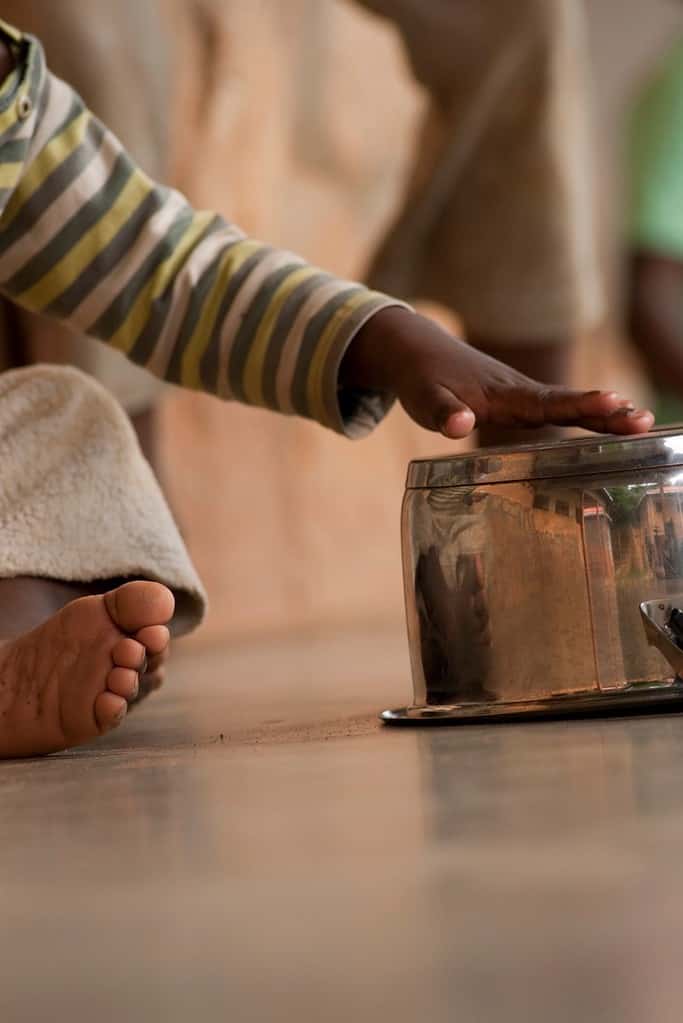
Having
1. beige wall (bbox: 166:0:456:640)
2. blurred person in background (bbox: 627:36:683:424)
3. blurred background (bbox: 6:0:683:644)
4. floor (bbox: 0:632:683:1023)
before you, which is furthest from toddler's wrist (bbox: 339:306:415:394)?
blurred person in background (bbox: 627:36:683:424)

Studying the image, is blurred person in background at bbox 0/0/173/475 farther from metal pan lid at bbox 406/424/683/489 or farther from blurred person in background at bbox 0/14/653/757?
metal pan lid at bbox 406/424/683/489

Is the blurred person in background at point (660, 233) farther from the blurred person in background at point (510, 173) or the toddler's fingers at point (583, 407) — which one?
the toddler's fingers at point (583, 407)

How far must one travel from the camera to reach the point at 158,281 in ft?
3.36

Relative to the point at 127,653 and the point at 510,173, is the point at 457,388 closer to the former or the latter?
the point at 127,653

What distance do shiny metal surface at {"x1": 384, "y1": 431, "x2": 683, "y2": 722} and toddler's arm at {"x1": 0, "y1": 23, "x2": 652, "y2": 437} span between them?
0.14m

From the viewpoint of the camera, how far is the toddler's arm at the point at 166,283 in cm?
96

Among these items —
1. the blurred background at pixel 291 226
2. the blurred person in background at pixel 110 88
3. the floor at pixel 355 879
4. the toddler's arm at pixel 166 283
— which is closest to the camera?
the floor at pixel 355 879

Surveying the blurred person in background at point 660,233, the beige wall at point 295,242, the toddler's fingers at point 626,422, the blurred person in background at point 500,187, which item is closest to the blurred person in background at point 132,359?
the toddler's fingers at point 626,422

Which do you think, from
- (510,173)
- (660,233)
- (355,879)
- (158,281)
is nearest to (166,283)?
(158,281)

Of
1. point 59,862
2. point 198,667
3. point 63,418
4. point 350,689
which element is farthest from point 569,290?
point 59,862

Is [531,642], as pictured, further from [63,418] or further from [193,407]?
[193,407]

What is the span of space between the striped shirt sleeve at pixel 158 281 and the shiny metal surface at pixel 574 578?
193 millimetres

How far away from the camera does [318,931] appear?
42cm

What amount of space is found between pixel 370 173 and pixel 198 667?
1249mm
